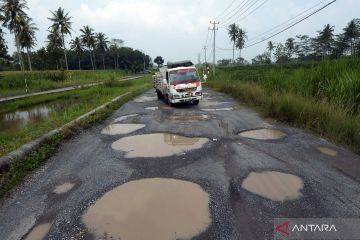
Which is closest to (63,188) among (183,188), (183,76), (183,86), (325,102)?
(183,188)

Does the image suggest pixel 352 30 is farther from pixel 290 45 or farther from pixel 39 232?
pixel 39 232

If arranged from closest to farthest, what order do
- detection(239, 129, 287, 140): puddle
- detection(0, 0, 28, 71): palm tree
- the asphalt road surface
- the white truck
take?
the asphalt road surface
detection(239, 129, 287, 140): puddle
the white truck
detection(0, 0, 28, 71): palm tree

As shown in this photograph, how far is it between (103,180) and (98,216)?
113 centimetres

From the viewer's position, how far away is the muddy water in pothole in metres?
9.46

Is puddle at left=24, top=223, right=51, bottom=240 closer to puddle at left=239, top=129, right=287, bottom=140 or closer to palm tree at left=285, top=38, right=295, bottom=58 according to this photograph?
puddle at left=239, top=129, right=287, bottom=140

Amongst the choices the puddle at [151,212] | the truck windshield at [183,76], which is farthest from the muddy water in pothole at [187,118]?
the puddle at [151,212]

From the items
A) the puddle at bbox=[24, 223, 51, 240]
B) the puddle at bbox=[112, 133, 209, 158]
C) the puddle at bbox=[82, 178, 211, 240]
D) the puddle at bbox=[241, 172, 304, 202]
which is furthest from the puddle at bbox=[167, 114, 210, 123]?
the puddle at bbox=[24, 223, 51, 240]

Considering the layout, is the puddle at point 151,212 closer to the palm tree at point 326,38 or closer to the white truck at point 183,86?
the white truck at point 183,86

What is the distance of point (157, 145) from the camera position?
257 inches

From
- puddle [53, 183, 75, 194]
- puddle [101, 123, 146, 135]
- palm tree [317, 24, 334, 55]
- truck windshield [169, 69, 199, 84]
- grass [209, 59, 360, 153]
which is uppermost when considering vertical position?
palm tree [317, 24, 334, 55]

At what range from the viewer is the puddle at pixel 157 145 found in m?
5.94

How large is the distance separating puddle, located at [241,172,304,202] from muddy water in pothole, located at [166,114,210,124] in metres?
4.97

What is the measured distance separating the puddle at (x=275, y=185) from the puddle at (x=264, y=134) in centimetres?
244

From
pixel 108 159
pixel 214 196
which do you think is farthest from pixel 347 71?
pixel 108 159
